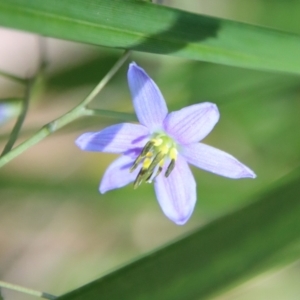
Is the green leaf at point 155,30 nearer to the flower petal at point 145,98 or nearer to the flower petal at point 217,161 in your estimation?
the flower petal at point 145,98

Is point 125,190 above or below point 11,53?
below

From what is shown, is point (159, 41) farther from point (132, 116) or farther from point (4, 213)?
point (4, 213)

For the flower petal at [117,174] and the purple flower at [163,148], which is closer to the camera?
the purple flower at [163,148]

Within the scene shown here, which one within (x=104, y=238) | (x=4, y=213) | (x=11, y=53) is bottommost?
(x=104, y=238)

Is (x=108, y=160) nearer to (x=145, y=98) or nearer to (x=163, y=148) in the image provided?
(x=163, y=148)

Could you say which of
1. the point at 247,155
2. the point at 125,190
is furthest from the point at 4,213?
the point at 247,155

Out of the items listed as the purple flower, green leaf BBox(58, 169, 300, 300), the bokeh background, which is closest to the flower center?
the purple flower

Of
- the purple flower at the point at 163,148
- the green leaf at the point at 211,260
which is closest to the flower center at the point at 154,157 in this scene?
the purple flower at the point at 163,148

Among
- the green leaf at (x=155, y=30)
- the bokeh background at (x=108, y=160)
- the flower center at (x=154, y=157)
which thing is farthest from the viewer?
the bokeh background at (x=108, y=160)
